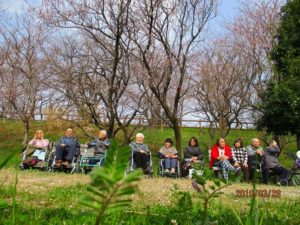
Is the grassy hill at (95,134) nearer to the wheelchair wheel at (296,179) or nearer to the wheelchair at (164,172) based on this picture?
the wheelchair at (164,172)

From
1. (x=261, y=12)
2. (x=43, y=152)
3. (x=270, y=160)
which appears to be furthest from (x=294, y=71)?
(x=43, y=152)

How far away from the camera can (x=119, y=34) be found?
15.3 metres

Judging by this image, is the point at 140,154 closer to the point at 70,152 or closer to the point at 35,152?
the point at 70,152

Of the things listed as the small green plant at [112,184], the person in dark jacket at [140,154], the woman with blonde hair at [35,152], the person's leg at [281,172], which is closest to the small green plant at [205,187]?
the small green plant at [112,184]

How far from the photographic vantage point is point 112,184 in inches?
11.1

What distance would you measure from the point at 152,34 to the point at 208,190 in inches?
598

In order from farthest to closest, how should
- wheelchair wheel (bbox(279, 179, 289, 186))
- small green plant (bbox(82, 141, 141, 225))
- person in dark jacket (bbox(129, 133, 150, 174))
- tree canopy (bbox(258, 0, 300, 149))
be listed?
tree canopy (bbox(258, 0, 300, 149)), wheelchair wheel (bbox(279, 179, 289, 186)), person in dark jacket (bbox(129, 133, 150, 174)), small green plant (bbox(82, 141, 141, 225))

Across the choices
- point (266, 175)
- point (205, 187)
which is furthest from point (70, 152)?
point (205, 187)

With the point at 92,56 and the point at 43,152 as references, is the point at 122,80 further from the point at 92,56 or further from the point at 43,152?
the point at 43,152

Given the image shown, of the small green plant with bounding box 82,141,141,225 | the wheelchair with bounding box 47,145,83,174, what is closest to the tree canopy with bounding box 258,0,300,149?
the wheelchair with bounding box 47,145,83,174

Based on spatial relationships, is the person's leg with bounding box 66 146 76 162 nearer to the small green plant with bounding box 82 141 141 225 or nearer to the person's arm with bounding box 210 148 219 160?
the person's arm with bounding box 210 148 219 160

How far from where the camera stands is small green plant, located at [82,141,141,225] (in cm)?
28

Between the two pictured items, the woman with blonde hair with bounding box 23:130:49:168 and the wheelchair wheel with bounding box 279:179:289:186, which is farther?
the woman with blonde hair with bounding box 23:130:49:168

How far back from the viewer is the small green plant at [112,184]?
0.28 metres
